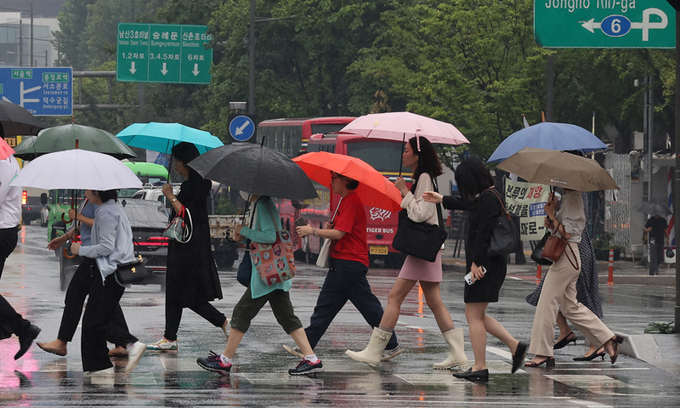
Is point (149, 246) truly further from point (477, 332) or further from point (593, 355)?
point (477, 332)

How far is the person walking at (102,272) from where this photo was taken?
9.09 m

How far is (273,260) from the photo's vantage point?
934 centimetres

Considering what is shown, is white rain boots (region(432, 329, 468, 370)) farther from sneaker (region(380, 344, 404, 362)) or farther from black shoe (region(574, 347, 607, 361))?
black shoe (region(574, 347, 607, 361))

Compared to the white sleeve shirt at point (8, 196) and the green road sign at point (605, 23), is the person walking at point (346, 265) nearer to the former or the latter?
the white sleeve shirt at point (8, 196)

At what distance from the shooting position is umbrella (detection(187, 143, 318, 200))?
9070mm

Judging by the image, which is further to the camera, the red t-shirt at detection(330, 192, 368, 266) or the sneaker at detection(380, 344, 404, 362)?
the sneaker at detection(380, 344, 404, 362)

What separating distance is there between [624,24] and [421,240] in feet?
29.2

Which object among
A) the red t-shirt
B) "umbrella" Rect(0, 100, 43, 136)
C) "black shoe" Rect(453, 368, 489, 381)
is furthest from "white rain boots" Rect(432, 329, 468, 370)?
"umbrella" Rect(0, 100, 43, 136)

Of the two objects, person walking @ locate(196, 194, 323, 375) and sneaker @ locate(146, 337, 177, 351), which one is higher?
person walking @ locate(196, 194, 323, 375)

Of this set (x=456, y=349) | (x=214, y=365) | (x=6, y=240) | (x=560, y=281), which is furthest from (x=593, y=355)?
(x=6, y=240)

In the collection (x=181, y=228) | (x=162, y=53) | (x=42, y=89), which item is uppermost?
(x=162, y=53)

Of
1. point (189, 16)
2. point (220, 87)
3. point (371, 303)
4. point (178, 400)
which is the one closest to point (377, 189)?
point (371, 303)

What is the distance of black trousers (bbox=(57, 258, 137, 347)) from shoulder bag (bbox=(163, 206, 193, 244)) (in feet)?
2.75

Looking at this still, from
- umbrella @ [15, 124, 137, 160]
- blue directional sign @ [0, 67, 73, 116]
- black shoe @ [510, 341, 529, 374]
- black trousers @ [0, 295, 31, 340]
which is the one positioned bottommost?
black shoe @ [510, 341, 529, 374]
